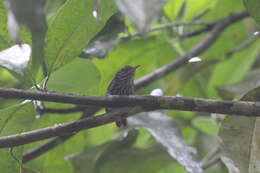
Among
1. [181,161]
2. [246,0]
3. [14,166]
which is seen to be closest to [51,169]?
[14,166]

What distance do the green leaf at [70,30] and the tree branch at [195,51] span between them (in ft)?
4.11

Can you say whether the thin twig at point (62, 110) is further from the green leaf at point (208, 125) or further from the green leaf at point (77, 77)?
the green leaf at point (208, 125)

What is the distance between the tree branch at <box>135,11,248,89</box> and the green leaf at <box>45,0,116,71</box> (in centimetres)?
125

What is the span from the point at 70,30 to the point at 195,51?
1.69 metres

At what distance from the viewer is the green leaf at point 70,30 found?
1.74 meters

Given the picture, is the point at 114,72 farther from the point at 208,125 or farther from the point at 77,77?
the point at 208,125

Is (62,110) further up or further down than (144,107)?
further down

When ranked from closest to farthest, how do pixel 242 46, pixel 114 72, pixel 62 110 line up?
pixel 62 110 → pixel 114 72 → pixel 242 46

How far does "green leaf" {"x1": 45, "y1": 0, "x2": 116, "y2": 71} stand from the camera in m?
1.74

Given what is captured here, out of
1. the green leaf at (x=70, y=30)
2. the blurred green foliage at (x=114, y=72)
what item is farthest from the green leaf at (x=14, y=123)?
the green leaf at (x=70, y=30)

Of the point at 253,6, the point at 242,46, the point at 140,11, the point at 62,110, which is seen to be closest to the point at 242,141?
the point at 253,6

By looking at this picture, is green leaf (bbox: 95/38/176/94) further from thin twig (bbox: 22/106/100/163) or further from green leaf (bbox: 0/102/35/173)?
green leaf (bbox: 0/102/35/173)

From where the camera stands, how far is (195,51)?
3.35m

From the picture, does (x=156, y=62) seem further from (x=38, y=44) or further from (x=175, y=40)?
(x=38, y=44)
